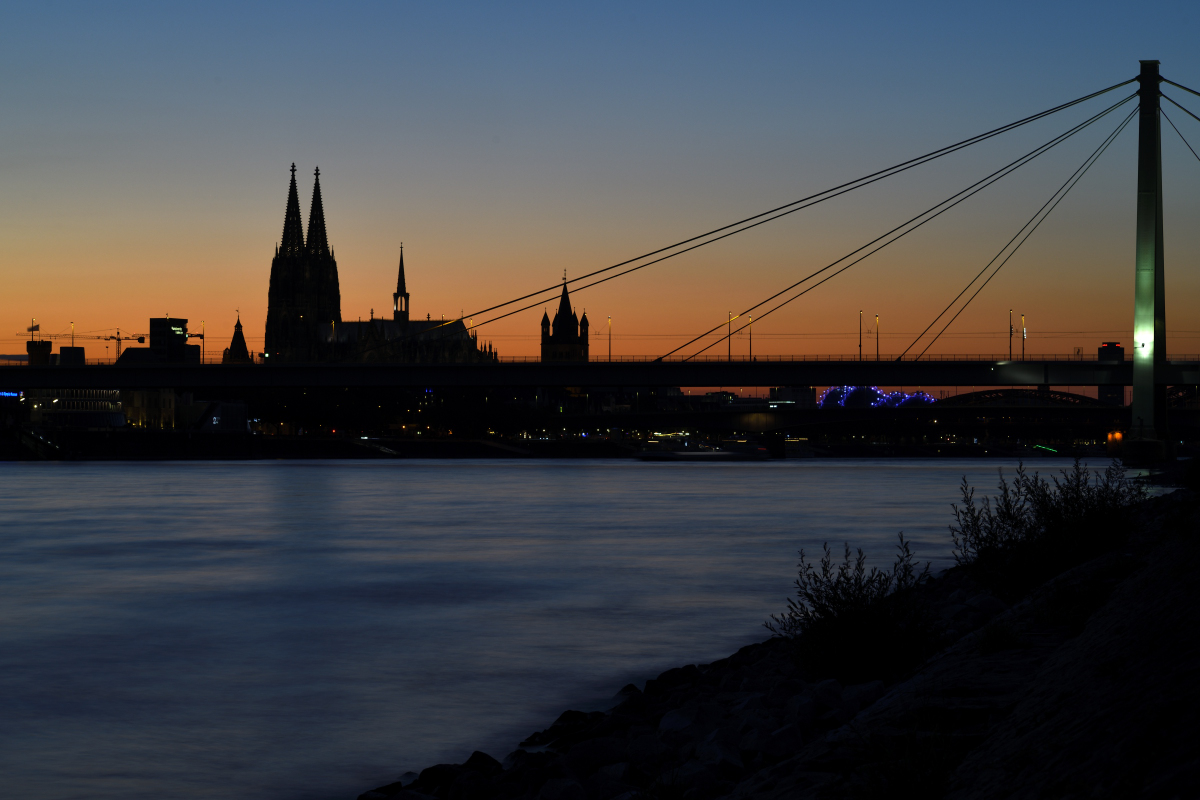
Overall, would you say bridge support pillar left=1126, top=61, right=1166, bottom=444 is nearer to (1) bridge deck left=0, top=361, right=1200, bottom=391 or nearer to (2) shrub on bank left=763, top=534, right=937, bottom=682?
(1) bridge deck left=0, top=361, right=1200, bottom=391

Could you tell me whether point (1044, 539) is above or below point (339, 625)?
above

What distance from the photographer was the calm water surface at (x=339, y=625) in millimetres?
11445

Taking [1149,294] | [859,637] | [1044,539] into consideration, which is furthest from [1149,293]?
[859,637]

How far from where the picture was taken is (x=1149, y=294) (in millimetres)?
60594

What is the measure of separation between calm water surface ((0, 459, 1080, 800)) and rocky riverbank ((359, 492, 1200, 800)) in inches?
58.0

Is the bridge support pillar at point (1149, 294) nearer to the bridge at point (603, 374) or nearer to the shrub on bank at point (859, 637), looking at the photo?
the bridge at point (603, 374)

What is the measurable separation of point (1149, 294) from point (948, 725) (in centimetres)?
5885

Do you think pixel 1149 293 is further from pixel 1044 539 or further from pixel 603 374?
pixel 1044 539

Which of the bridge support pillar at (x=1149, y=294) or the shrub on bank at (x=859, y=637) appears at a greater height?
the bridge support pillar at (x=1149, y=294)

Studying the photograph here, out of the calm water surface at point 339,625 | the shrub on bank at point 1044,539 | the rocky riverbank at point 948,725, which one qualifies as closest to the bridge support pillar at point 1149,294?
the calm water surface at point 339,625

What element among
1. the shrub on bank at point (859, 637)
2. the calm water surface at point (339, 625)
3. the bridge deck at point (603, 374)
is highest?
the bridge deck at point (603, 374)

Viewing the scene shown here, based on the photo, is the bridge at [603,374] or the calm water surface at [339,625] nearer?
the calm water surface at [339,625]

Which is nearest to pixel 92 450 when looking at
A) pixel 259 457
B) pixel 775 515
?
pixel 259 457

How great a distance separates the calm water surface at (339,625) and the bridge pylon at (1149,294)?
18138mm
